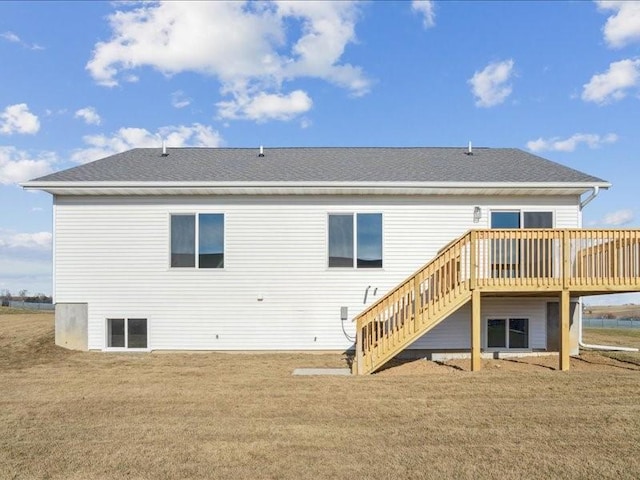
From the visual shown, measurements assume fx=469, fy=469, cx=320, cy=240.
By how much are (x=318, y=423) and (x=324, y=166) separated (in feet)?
25.6

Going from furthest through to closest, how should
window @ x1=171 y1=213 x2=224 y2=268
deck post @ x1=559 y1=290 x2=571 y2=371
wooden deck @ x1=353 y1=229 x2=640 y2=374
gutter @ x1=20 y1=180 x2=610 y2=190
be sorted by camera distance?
1. window @ x1=171 y1=213 x2=224 y2=268
2. gutter @ x1=20 y1=180 x2=610 y2=190
3. deck post @ x1=559 y1=290 x2=571 y2=371
4. wooden deck @ x1=353 y1=229 x2=640 y2=374

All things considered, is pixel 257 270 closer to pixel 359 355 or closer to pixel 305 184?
pixel 305 184

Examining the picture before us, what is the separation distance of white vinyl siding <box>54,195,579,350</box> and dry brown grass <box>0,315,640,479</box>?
1.76 meters

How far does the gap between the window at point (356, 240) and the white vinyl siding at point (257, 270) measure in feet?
0.55

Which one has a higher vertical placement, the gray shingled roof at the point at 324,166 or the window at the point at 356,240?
the gray shingled roof at the point at 324,166

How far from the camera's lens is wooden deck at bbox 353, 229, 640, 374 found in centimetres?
880

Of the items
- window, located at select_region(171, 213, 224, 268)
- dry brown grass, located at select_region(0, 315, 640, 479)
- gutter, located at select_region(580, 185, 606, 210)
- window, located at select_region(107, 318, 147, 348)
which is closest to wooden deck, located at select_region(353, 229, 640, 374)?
dry brown grass, located at select_region(0, 315, 640, 479)

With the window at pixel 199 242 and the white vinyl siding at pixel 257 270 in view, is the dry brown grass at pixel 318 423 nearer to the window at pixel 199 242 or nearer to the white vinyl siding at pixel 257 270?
the white vinyl siding at pixel 257 270

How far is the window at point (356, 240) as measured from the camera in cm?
1120

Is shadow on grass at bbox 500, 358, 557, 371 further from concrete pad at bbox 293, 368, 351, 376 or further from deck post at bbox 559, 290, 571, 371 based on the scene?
concrete pad at bbox 293, 368, 351, 376

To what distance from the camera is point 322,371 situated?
9078 mm

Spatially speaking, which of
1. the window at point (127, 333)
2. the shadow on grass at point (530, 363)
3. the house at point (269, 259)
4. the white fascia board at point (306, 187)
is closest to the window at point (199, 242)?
the house at point (269, 259)

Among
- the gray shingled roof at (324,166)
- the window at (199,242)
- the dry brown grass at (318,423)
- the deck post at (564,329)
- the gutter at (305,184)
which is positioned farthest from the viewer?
the window at (199,242)

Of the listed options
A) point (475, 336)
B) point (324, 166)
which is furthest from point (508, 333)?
point (324, 166)
